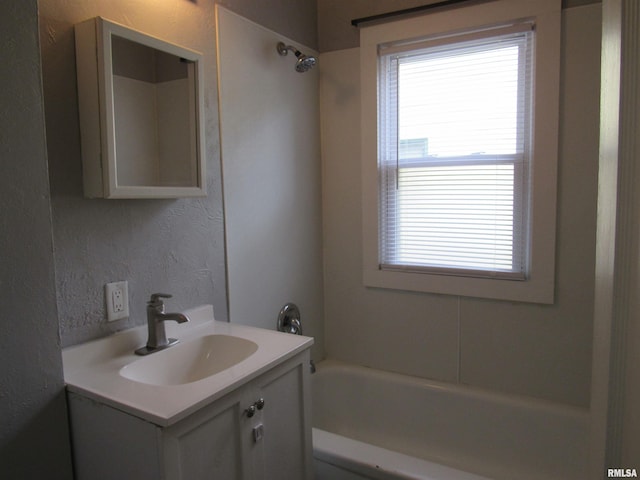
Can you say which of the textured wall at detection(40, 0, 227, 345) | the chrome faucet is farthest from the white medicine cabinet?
the chrome faucet

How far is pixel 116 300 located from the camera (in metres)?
1.40

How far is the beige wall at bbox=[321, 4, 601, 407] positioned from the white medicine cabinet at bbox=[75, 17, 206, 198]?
1026 mm

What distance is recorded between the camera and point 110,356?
4.49 ft

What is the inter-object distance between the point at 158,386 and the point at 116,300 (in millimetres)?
399

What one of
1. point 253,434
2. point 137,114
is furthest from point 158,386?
point 137,114

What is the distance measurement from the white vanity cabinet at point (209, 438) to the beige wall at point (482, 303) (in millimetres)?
1047

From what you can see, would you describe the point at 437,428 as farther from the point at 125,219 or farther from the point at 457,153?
the point at 125,219

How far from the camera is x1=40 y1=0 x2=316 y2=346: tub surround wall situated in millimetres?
1245

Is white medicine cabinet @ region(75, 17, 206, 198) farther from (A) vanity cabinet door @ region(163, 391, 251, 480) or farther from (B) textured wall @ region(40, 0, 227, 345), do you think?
(A) vanity cabinet door @ region(163, 391, 251, 480)

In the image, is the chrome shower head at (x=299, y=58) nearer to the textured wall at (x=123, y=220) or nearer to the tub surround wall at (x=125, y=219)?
the tub surround wall at (x=125, y=219)

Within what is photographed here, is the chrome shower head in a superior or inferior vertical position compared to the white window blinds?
superior

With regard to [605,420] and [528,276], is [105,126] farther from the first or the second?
[528,276]

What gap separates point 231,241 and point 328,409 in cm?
113

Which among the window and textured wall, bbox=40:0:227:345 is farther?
the window
